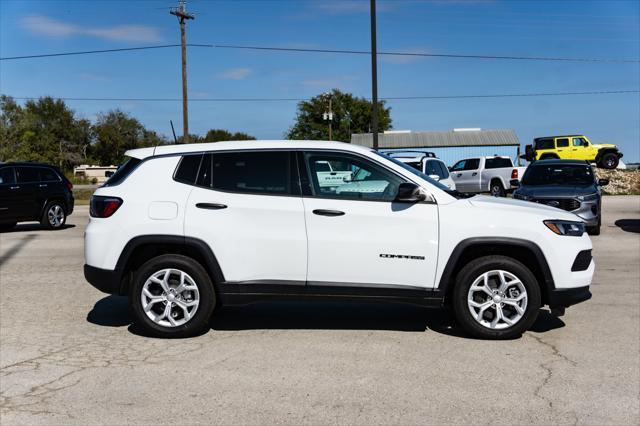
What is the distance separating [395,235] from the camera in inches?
225

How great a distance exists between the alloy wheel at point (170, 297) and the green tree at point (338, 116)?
280ft

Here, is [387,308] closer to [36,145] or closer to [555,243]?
[555,243]

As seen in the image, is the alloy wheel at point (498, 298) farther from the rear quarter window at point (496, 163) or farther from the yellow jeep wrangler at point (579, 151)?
the yellow jeep wrangler at point (579, 151)

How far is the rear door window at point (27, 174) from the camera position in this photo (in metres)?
15.9

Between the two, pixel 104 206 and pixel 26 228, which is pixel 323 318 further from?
pixel 26 228

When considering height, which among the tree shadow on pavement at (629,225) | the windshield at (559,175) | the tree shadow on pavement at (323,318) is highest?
the windshield at (559,175)

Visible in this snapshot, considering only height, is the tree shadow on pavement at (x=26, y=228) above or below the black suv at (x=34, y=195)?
below

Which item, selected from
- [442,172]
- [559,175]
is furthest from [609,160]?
[559,175]

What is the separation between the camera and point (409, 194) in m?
5.61

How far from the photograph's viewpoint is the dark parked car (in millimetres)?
14156

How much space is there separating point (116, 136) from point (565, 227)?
9264cm

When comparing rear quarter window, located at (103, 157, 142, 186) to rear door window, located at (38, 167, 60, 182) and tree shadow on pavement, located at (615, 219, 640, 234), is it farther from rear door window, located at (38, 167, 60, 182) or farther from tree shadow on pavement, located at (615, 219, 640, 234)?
tree shadow on pavement, located at (615, 219, 640, 234)

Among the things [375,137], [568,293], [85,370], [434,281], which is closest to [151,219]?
[85,370]

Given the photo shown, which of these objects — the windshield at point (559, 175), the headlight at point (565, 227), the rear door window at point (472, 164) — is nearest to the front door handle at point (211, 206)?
the headlight at point (565, 227)
